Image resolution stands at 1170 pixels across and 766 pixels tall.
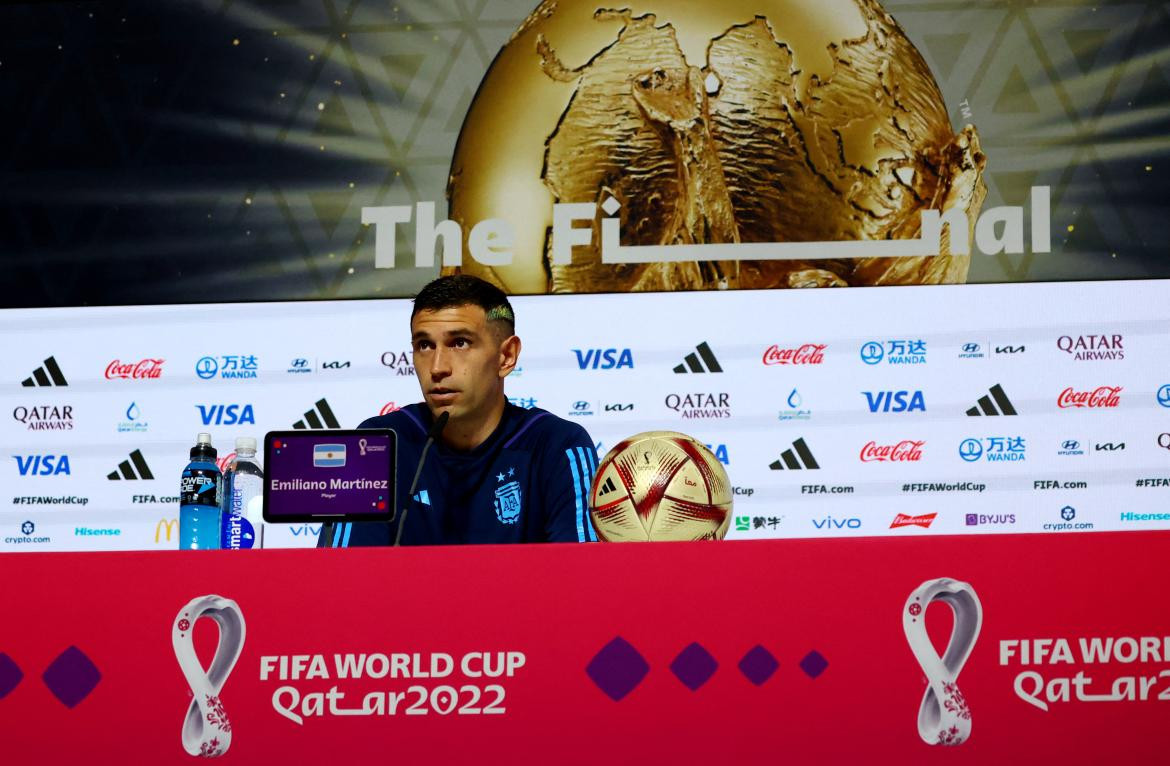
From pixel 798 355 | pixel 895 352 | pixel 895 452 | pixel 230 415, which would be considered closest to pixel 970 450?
pixel 895 452

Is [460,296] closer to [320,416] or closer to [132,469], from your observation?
[320,416]

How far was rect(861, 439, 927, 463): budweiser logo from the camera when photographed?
4500 mm

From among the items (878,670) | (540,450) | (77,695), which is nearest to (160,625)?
(77,695)

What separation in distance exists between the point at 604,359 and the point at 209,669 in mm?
3195

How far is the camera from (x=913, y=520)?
448 centimetres

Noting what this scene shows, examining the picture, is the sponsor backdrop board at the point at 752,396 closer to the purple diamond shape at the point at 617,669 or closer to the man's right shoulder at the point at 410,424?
the man's right shoulder at the point at 410,424

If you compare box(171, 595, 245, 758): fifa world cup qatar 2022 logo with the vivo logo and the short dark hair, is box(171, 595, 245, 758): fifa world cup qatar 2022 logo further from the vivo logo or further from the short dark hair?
the vivo logo

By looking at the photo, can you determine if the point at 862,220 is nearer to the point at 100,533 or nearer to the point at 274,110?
the point at 274,110

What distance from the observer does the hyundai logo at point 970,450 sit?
14.7 feet

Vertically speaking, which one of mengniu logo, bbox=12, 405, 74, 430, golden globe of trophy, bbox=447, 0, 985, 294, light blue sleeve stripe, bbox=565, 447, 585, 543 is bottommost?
light blue sleeve stripe, bbox=565, 447, 585, 543

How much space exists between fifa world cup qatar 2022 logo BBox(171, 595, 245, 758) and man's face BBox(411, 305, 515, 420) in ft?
3.33

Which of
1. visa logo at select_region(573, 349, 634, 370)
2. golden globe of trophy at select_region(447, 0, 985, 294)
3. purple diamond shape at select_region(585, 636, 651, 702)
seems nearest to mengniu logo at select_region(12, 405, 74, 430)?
golden globe of trophy at select_region(447, 0, 985, 294)

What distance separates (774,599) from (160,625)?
67 cm

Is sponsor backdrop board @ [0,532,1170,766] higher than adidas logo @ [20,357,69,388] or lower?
lower
